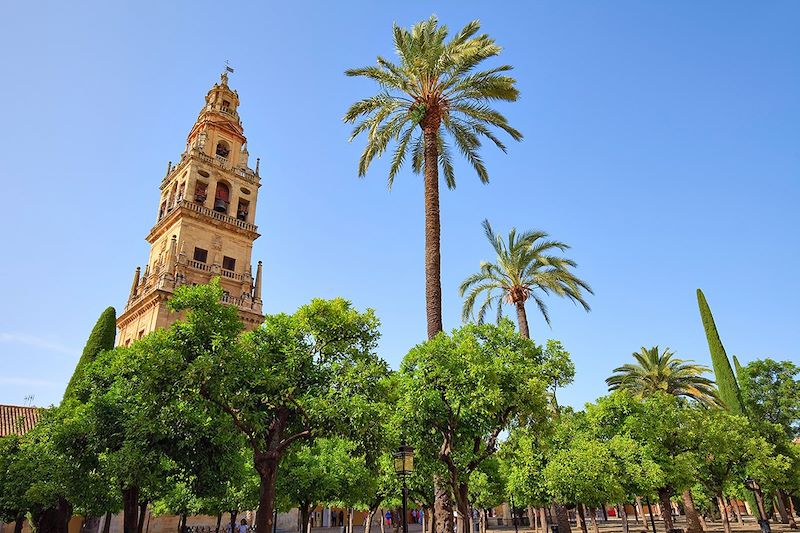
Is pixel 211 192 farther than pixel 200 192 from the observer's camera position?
Yes

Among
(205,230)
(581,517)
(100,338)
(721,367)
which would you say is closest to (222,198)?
(205,230)

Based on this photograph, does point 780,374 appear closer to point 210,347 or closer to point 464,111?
point 464,111

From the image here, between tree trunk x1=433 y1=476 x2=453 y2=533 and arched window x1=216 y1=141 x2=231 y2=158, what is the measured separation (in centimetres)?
3775

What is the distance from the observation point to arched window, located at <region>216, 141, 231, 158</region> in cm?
4502

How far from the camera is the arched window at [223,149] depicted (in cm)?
4502

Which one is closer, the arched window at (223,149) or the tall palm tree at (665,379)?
the tall palm tree at (665,379)

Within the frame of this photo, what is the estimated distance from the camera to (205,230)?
3931 cm

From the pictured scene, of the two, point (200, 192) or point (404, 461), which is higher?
point (200, 192)

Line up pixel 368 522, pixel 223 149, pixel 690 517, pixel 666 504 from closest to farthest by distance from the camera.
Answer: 1. pixel 666 504
2. pixel 690 517
3. pixel 368 522
4. pixel 223 149

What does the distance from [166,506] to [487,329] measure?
67.5 feet

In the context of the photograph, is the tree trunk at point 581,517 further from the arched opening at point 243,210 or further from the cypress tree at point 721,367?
the arched opening at point 243,210

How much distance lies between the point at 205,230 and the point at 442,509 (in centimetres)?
3099

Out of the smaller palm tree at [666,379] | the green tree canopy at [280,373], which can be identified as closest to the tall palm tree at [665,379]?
the smaller palm tree at [666,379]

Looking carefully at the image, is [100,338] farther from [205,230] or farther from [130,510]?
[130,510]
